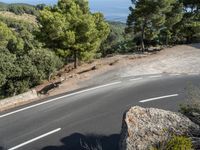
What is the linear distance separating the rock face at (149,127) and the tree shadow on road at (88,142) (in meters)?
2.59

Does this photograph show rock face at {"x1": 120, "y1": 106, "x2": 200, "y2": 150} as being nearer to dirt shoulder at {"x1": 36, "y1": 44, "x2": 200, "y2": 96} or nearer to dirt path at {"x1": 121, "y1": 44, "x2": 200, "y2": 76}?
dirt shoulder at {"x1": 36, "y1": 44, "x2": 200, "y2": 96}

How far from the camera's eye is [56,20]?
2594 cm

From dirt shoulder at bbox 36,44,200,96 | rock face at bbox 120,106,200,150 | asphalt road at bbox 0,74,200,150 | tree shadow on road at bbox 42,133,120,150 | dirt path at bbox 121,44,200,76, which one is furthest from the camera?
dirt path at bbox 121,44,200,76

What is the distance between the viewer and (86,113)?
580 inches

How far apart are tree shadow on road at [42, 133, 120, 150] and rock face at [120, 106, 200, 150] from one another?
2589 millimetres

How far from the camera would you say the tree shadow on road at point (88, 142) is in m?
11.7

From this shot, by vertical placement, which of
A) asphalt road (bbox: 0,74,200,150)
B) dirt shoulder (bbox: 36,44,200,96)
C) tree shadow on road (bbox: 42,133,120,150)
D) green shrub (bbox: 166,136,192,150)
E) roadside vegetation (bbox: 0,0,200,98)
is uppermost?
roadside vegetation (bbox: 0,0,200,98)

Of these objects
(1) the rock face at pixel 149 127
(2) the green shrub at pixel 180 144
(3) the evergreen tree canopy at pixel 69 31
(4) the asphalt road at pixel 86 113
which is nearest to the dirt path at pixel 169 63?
(4) the asphalt road at pixel 86 113

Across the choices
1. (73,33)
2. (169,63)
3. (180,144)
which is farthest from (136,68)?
(180,144)

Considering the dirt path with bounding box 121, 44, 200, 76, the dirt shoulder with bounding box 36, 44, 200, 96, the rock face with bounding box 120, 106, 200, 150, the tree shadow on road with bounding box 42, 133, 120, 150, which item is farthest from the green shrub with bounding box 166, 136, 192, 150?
the dirt path with bounding box 121, 44, 200, 76

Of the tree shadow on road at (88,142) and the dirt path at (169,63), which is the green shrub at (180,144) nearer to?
the tree shadow on road at (88,142)

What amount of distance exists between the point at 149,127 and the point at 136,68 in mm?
12125

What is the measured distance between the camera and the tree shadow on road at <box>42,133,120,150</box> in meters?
11.7

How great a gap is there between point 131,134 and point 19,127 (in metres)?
6.33
